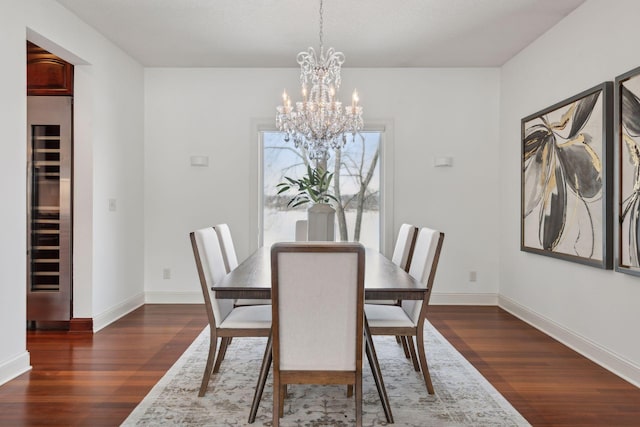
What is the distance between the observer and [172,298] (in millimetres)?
5430

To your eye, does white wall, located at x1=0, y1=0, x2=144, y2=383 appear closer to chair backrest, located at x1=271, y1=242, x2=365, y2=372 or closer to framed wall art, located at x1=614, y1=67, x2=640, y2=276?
chair backrest, located at x1=271, y1=242, x2=365, y2=372

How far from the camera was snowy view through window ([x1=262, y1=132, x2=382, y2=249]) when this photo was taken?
5480 millimetres

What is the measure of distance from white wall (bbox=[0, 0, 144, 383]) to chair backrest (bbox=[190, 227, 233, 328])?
130 cm

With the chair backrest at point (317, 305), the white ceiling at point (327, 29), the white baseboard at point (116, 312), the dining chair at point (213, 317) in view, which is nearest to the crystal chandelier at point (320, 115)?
the white ceiling at point (327, 29)

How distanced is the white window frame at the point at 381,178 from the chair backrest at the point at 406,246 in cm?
154

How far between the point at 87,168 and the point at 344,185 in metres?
2.61

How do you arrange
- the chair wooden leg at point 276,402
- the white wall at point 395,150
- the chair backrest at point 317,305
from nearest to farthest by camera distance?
1. the chair backrest at point 317,305
2. the chair wooden leg at point 276,402
3. the white wall at point 395,150

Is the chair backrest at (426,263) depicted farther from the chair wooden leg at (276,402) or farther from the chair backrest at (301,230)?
the chair backrest at (301,230)

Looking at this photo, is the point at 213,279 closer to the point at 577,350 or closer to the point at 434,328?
the point at 434,328

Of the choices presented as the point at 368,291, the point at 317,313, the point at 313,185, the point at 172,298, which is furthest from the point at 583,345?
the point at 172,298

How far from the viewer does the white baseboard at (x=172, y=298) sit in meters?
5.42

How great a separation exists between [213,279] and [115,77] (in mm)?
2831

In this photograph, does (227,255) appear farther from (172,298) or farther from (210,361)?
Answer: (172,298)

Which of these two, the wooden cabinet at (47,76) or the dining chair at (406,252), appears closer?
the dining chair at (406,252)
